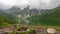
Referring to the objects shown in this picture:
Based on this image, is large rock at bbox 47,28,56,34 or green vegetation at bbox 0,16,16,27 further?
green vegetation at bbox 0,16,16,27

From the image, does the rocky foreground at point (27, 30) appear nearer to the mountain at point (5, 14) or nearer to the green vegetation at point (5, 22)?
the green vegetation at point (5, 22)

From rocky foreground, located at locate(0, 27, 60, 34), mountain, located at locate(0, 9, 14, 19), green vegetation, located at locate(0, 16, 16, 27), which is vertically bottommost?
rocky foreground, located at locate(0, 27, 60, 34)

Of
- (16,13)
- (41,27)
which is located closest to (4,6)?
(16,13)

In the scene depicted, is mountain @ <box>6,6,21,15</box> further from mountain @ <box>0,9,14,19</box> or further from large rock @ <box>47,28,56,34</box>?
large rock @ <box>47,28,56,34</box>

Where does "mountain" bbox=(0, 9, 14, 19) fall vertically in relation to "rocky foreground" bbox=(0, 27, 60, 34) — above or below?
above

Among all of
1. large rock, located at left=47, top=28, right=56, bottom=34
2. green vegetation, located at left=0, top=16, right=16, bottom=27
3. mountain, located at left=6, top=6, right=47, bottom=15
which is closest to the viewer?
large rock, located at left=47, top=28, right=56, bottom=34

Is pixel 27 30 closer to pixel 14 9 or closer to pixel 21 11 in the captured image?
pixel 21 11

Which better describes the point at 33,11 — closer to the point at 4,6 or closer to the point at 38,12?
the point at 38,12

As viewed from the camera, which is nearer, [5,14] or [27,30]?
[27,30]

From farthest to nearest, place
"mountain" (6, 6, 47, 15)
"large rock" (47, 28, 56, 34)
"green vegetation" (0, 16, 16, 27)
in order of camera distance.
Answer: "mountain" (6, 6, 47, 15) → "green vegetation" (0, 16, 16, 27) → "large rock" (47, 28, 56, 34)

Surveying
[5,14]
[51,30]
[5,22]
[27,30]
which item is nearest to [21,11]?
[5,14]

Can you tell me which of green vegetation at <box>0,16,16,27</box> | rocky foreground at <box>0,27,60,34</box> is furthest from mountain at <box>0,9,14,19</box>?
rocky foreground at <box>0,27,60,34</box>

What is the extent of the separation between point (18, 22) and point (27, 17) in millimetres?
634

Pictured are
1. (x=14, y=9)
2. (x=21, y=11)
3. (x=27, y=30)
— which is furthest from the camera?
(x=14, y=9)
